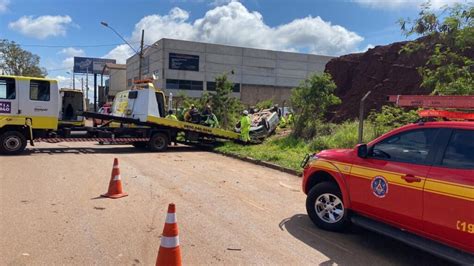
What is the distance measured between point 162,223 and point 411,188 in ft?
11.4

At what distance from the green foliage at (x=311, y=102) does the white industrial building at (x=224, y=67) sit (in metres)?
40.3

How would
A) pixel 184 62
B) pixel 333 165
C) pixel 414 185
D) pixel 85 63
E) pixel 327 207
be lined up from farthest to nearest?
pixel 85 63
pixel 184 62
pixel 327 207
pixel 333 165
pixel 414 185

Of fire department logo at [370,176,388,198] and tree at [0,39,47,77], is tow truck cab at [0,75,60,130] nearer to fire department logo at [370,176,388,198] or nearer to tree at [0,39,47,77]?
fire department logo at [370,176,388,198]

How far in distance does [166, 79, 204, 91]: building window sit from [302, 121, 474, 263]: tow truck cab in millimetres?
55539

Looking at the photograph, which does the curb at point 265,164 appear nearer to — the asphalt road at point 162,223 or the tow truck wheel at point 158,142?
the asphalt road at point 162,223

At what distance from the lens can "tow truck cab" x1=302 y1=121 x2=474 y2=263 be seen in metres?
4.46

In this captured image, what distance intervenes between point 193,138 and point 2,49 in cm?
5454

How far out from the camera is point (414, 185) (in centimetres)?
491

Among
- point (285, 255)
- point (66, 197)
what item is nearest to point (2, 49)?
point (66, 197)

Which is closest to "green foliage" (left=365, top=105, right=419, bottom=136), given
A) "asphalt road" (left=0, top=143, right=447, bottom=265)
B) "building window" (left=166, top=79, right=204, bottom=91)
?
"asphalt road" (left=0, top=143, right=447, bottom=265)

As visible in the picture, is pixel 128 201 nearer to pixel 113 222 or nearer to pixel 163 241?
pixel 113 222

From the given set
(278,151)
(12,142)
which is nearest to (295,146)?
(278,151)

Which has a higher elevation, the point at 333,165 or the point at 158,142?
the point at 333,165

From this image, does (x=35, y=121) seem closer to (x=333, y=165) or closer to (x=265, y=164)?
(x=265, y=164)
